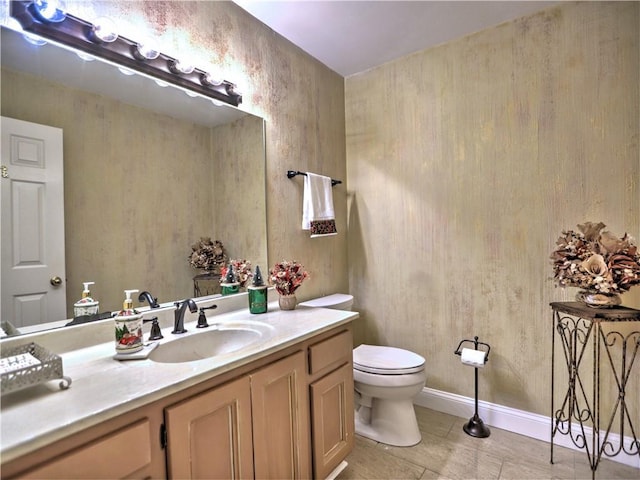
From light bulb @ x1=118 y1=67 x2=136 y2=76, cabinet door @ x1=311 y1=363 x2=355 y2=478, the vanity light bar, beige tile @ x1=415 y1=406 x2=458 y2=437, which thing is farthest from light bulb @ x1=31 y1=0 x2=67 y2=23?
beige tile @ x1=415 y1=406 x2=458 y2=437

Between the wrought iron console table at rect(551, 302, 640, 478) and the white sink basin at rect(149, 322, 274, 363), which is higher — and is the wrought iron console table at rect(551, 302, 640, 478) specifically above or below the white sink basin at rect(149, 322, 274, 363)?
below

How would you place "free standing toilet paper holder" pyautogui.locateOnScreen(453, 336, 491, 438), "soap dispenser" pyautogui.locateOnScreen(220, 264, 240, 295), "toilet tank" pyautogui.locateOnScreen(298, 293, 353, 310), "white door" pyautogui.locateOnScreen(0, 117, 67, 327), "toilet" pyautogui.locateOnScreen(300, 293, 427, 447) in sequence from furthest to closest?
"toilet tank" pyautogui.locateOnScreen(298, 293, 353, 310)
"free standing toilet paper holder" pyautogui.locateOnScreen(453, 336, 491, 438)
"toilet" pyautogui.locateOnScreen(300, 293, 427, 447)
"soap dispenser" pyautogui.locateOnScreen(220, 264, 240, 295)
"white door" pyautogui.locateOnScreen(0, 117, 67, 327)

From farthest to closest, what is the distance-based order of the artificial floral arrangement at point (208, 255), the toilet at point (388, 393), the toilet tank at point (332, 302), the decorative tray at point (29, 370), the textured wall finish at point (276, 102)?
1. the toilet tank at point (332, 302)
2. the toilet at point (388, 393)
3. the artificial floral arrangement at point (208, 255)
4. the textured wall finish at point (276, 102)
5. the decorative tray at point (29, 370)

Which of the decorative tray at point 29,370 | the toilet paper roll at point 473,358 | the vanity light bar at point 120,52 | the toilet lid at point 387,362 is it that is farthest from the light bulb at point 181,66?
the toilet paper roll at point 473,358

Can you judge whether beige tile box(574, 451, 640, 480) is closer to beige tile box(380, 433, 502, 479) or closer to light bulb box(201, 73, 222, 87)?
beige tile box(380, 433, 502, 479)

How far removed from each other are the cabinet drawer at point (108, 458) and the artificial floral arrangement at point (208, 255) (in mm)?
867

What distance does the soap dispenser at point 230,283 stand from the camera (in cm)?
170

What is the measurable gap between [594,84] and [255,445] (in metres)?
2.39

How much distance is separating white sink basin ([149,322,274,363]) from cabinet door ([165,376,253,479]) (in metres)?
0.23

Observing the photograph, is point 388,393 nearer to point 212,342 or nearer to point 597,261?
point 212,342

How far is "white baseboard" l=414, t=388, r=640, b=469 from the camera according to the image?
68.7 inches

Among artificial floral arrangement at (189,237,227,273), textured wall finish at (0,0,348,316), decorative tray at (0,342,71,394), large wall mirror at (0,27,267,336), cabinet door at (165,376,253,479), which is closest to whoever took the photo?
decorative tray at (0,342,71,394)

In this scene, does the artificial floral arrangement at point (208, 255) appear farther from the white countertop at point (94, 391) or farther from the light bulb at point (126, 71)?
the light bulb at point (126, 71)

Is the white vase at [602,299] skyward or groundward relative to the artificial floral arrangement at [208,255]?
groundward
